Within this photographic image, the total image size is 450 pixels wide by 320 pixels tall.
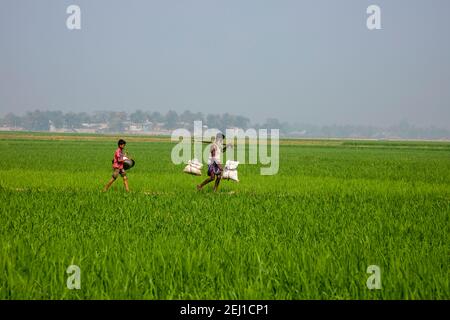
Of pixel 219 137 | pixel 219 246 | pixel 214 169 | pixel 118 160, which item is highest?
pixel 219 137

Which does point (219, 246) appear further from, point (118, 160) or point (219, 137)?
point (118, 160)

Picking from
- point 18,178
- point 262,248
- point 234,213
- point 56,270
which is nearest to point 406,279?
point 262,248

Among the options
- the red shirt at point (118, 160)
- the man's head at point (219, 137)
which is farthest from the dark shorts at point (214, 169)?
the red shirt at point (118, 160)

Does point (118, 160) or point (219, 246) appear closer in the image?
point (219, 246)

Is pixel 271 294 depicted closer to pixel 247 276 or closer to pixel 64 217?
pixel 247 276

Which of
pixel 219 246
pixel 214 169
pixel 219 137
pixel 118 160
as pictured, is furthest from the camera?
pixel 118 160

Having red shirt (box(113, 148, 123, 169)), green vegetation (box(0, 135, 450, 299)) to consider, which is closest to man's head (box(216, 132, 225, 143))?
green vegetation (box(0, 135, 450, 299))

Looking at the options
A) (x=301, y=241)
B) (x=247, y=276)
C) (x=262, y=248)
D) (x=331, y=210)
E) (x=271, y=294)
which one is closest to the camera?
(x=271, y=294)

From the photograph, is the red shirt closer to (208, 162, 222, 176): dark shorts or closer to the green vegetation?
the green vegetation

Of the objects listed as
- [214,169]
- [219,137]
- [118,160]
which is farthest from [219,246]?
[118,160]

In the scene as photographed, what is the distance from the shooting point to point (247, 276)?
13.2 ft

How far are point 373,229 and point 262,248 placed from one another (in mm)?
2191

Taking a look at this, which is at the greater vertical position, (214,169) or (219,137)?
(219,137)

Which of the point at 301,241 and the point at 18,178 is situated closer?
the point at 301,241
